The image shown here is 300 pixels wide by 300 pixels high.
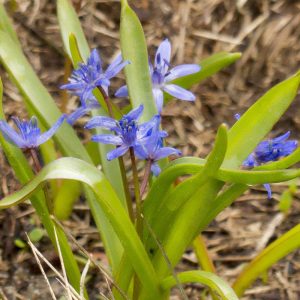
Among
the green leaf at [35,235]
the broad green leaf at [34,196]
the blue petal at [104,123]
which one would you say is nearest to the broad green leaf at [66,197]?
the green leaf at [35,235]

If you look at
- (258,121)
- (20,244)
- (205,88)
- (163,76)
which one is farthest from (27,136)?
(205,88)

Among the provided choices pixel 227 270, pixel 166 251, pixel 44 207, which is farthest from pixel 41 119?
pixel 227 270

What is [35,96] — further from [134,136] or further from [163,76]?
[134,136]

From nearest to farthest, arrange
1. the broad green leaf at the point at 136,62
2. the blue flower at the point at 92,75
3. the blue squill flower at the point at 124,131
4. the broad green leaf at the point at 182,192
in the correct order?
the broad green leaf at the point at 182,192, the blue squill flower at the point at 124,131, the blue flower at the point at 92,75, the broad green leaf at the point at 136,62

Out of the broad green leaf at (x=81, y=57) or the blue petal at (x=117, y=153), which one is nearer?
the blue petal at (x=117, y=153)

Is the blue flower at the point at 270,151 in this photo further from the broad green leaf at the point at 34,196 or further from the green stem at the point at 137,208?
the broad green leaf at the point at 34,196

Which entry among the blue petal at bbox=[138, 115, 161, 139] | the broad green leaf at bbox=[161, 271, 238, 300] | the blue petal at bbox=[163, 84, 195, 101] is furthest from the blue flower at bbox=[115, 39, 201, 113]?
the broad green leaf at bbox=[161, 271, 238, 300]
